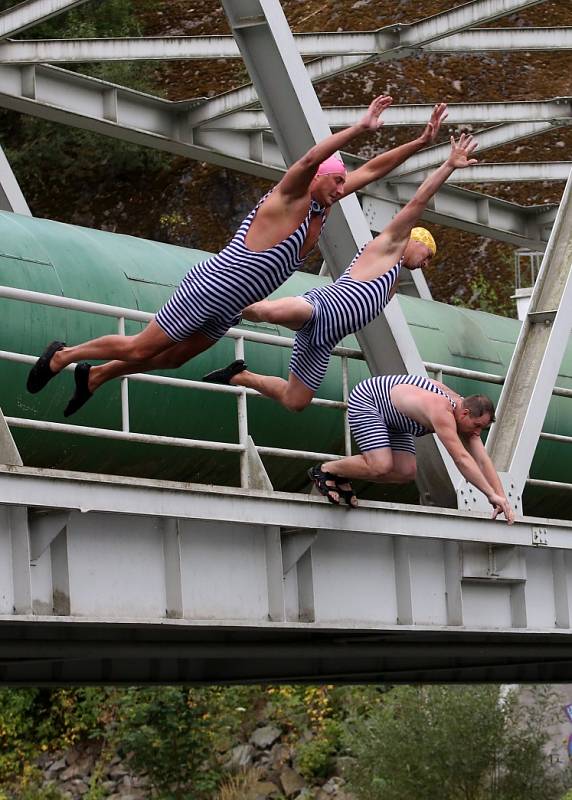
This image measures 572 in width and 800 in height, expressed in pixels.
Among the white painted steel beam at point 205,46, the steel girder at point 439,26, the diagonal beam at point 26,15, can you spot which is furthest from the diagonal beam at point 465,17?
the diagonal beam at point 26,15

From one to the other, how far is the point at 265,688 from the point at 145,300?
18449mm

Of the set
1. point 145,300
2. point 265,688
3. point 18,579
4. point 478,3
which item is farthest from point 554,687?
point 18,579

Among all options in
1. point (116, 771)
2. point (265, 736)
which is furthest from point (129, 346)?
point (116, 771)

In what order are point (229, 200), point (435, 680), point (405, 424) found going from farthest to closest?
point (229, 200), point (435, 680), point (405, 424)

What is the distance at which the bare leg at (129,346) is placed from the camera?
8.16 m

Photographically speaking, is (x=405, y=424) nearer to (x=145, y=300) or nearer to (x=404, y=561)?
(x=404, y=561)

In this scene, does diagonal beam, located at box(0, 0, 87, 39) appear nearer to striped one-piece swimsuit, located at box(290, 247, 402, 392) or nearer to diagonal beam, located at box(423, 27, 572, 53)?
diagonal beam, located at box(423, 27, 572, 53)

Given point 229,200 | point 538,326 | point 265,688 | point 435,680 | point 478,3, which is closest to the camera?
point 538,326

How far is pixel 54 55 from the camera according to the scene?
13.3 m

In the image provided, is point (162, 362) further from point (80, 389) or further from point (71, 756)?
point (71, 756)

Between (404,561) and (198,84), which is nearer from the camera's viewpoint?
(404,561)

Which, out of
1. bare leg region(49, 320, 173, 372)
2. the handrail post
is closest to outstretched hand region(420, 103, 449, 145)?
bare leg region(49, 320, 173, 372)

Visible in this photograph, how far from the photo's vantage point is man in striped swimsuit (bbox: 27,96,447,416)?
7.88 m

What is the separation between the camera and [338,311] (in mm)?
8938
